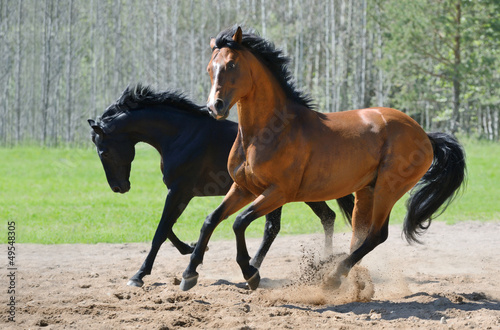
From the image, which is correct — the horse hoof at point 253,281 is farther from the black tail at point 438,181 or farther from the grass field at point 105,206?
the grass field at point 105,206

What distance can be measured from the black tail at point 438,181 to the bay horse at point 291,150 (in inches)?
17.2

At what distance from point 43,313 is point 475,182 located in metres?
13.3

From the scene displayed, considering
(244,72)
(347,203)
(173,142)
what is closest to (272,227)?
(347,203)

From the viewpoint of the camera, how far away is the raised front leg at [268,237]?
6613 mm

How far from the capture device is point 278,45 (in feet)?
112

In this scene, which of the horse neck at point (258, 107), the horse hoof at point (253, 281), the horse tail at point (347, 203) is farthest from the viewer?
the horse tail at point (347, 203)

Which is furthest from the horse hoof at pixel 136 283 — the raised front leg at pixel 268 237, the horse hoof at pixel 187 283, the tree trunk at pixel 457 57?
the tree trunk at pixel 457 57

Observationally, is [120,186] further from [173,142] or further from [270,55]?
[270,55]

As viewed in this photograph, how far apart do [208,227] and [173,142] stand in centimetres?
156

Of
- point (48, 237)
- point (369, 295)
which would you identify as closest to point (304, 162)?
point (369, 295)

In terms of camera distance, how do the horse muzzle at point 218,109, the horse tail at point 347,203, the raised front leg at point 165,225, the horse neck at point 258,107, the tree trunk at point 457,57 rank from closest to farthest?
the horse muzzle at point 218,109
the horse neck at point 258,107
the raised front leg at point 165,225
the horse tail at point 347,203
the tree trunk at point 457,57

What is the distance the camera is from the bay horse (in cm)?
506

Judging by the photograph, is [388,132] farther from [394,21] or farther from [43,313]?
[394,21]

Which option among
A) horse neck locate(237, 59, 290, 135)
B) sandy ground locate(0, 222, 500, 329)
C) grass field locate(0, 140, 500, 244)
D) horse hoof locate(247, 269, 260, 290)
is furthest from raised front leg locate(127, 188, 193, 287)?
grass field locate(0, 140, 500, 244)
